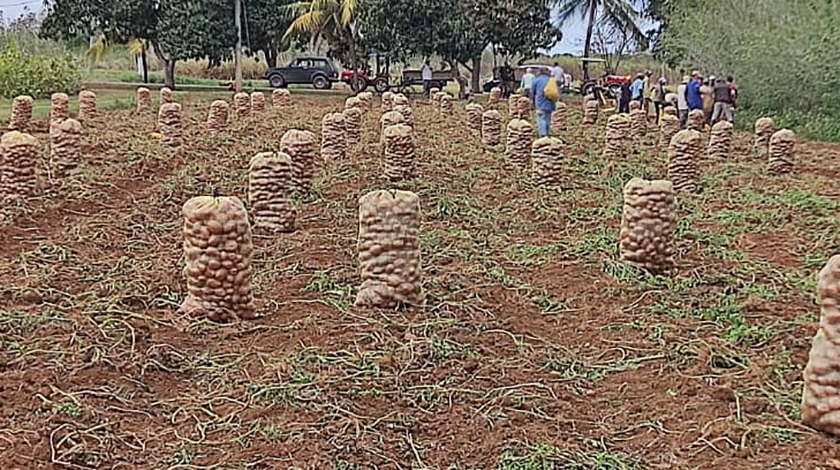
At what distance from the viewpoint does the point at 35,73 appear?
88.2ft

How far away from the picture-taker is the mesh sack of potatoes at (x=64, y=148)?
11.5m

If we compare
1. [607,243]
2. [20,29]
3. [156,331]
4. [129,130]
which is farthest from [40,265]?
[20,29]

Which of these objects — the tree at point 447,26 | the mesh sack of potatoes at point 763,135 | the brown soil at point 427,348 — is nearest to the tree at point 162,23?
the tree at point 447,26

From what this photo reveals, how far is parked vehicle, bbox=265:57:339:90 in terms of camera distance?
39375mm

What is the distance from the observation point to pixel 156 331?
5414 millimetres

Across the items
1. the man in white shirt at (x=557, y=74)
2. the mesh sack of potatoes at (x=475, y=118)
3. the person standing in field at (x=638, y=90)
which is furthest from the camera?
the person standing in field at (x=638, y=90)

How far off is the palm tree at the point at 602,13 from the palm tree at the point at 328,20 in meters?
8.81

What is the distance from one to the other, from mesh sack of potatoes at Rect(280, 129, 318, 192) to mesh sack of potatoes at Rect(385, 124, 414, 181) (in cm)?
124

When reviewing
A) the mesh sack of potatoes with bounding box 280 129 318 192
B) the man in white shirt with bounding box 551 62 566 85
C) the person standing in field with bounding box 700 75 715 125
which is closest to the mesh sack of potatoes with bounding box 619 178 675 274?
the mesh sack of potatoes with bounding box 280 129 318 192

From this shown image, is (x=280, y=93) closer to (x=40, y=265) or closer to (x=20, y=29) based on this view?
(x=40, y=265)

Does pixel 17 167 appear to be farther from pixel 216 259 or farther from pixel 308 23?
pixel 308 23

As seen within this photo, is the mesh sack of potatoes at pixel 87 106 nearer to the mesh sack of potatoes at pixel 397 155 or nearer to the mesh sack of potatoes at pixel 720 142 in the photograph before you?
the mesh sack of potatoes at pixel 397 155

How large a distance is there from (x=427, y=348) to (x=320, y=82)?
35.5 meters

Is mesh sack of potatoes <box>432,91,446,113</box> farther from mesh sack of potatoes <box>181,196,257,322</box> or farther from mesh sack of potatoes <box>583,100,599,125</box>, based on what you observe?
mesh sack of potatoes <box>181,196,257,322</box>
